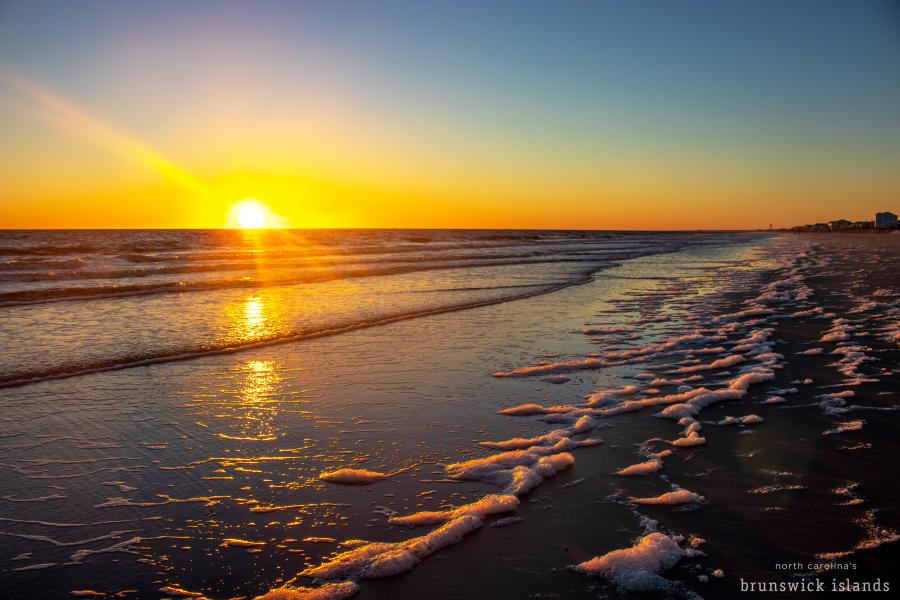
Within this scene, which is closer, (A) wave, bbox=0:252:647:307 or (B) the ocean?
(B) the ocean

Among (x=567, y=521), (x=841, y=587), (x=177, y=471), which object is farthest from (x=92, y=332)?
(x=841, y=587)

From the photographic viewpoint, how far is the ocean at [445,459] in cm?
297

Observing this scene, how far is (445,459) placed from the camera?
14.5 ft

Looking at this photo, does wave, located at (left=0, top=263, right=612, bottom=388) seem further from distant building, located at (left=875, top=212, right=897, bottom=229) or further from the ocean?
distant building, located at (left=875, top=212, right=897, bottom=229)

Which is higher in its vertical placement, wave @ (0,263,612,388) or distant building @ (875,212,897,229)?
distant building @ (875,212,897,229)

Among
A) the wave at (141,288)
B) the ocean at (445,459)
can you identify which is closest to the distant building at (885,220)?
the wave at (141,288)

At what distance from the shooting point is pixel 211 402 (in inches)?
240

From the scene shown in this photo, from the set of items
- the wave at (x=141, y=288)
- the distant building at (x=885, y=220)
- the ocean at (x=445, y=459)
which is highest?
the distant building at (x=885, y=220)

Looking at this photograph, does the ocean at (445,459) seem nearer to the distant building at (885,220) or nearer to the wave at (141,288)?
the wave at (141,288)

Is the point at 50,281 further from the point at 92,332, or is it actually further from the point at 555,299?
the point at 555,299

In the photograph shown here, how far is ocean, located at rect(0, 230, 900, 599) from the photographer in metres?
2.97

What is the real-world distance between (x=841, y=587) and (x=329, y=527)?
115 inches

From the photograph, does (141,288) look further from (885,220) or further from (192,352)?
(885,220)

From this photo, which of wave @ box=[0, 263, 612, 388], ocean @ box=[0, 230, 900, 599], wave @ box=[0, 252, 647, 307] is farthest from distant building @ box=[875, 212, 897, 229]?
wave @ box=[0, 263, 612, 388]
